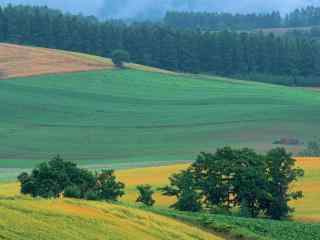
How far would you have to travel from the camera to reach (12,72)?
11031 centimetres

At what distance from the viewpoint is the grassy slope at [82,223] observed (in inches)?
1143

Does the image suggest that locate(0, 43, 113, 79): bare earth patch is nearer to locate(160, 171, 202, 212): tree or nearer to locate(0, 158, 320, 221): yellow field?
locate(0, 158, 320, 221): yellow field

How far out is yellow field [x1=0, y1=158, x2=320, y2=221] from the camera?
50469 millimetres

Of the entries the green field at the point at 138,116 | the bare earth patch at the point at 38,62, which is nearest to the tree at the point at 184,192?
the green field at the point at 138,116

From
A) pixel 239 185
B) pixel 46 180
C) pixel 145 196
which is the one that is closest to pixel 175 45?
pixel 239 185

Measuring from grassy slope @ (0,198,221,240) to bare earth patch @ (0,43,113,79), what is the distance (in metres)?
73.5

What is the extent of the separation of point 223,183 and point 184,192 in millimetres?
2190

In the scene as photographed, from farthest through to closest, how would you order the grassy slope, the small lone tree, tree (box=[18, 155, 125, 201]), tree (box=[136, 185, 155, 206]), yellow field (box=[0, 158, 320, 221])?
1. the small lone tree
2. yellow field (box=[0, 158, 320, 221])
3. tree (box=[136, 185, 155, 206])
4. tree (box=[18, 155, 125, 201])
5. the grassy slope

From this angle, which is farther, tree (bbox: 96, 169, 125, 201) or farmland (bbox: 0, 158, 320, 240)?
tree (bbox: 96, 169, 125, 201)

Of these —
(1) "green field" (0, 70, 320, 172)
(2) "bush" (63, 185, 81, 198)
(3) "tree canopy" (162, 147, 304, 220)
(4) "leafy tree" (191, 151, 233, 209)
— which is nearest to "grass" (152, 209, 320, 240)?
(2) "bush" (63, 185, 81, 198)

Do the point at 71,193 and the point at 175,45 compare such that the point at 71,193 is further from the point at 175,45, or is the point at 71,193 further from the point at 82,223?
the point at 175,45

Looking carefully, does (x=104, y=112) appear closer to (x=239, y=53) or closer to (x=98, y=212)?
(x=239, y=53)

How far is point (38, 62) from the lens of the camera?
11612 cm

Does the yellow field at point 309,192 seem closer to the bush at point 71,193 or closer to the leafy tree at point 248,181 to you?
the leafy tree at point 248,181
